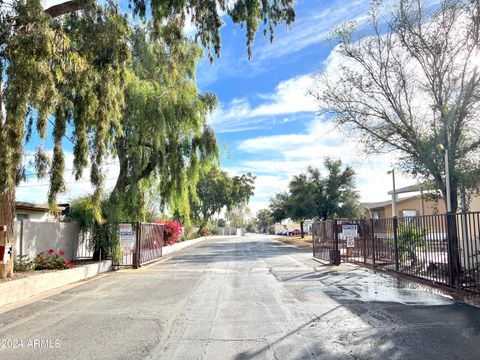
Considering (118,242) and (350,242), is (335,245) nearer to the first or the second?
(350,242)

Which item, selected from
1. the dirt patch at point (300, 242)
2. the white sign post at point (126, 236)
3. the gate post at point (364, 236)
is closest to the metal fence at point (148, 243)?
the white sign post at point (126, 236)

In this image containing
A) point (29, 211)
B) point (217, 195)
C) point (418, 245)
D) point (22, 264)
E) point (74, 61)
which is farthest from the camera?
point (217, 195)

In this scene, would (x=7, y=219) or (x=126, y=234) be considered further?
(x=126, y=234)

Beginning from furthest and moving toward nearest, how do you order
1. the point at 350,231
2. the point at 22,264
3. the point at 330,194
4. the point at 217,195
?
the point at 217,195 < the point at 330,194 < the point at 350,231 < the point at 22,264

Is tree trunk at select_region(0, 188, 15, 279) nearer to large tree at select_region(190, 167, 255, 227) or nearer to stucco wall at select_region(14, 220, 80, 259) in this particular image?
stucco wall at select_region(14, 220, 80, 259)

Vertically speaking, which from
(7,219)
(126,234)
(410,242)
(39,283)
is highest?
(7,219)

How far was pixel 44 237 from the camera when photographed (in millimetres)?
15867

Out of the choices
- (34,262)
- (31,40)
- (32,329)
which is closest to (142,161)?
(34,262)

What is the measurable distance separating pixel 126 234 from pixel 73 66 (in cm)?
950

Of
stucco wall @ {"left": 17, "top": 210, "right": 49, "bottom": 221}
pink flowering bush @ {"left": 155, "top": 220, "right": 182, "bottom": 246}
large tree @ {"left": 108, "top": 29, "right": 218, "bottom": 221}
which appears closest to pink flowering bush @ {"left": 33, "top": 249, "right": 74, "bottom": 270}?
large tree @ {"left": 108, "top": 29, "right": 218, "bottom": 221}

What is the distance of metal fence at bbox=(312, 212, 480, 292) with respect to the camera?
37.0 feet

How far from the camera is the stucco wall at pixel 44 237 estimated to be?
14320 mm

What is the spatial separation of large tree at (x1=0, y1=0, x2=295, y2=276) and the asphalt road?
3.65 metres

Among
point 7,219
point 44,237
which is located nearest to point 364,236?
point 44,237
